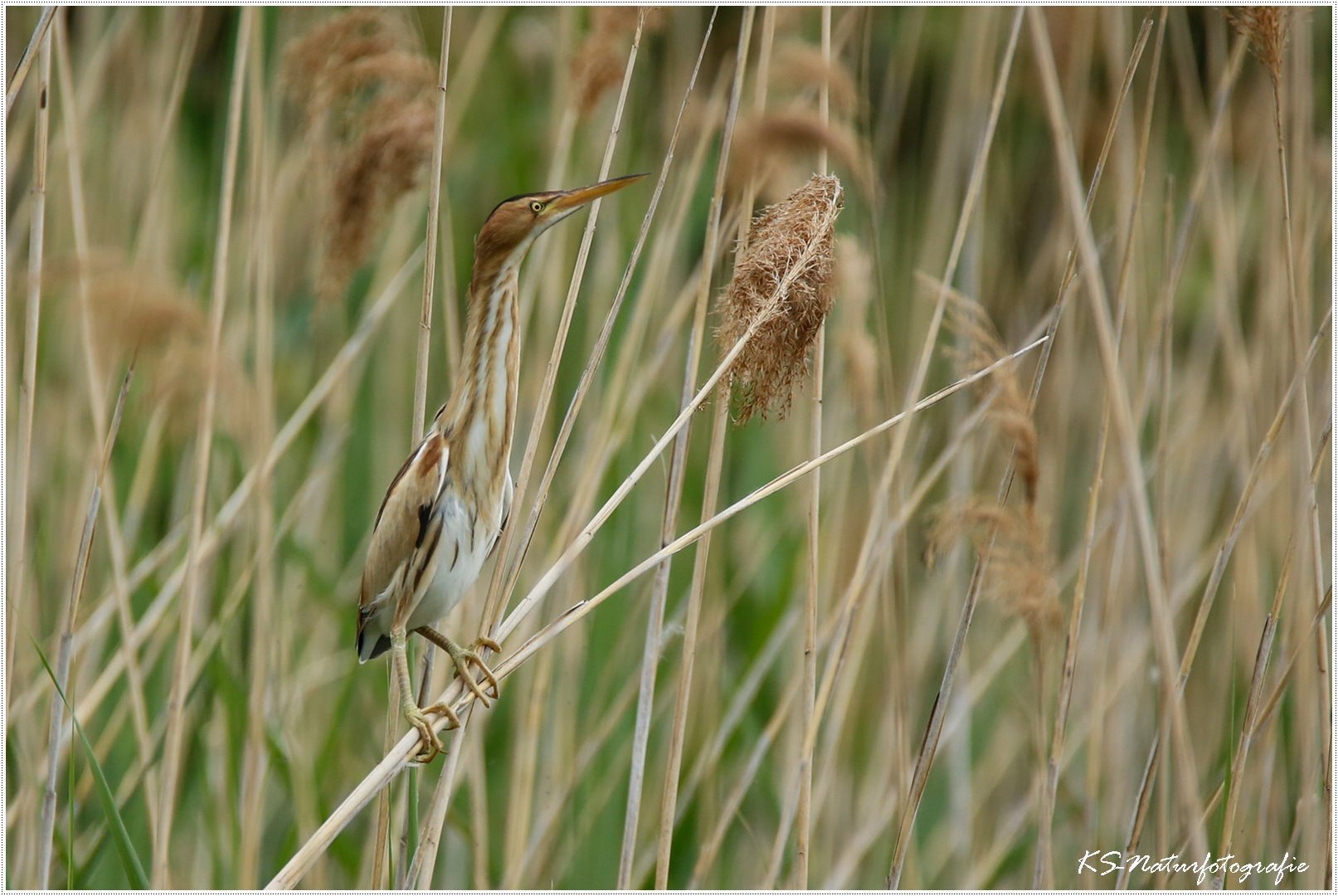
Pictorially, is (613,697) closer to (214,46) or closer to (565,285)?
(565,285)

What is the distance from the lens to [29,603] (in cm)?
206

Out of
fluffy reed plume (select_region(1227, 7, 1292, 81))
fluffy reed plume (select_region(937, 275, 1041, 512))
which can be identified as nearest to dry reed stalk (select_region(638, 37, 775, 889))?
fluffy reed plume (select_region(937, 275, 1041, 512))

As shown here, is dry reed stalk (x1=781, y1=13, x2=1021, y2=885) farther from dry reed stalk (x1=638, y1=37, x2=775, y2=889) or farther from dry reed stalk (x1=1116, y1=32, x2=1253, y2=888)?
dry reed stalk (x1=1116, y1=32, x2=1253, y2=888)

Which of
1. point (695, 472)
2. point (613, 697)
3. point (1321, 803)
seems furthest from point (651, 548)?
point (1321, 803)

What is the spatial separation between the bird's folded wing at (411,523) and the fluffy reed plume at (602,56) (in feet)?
1.83

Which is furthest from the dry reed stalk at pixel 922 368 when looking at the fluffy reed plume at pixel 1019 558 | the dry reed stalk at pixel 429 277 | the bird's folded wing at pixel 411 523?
the bird's folded wing at pixel 411 523

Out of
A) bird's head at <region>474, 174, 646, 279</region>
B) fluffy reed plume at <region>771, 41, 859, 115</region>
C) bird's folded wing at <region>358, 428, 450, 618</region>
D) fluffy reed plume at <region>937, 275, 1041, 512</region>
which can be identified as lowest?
bird's folded wing at <region>358, 428, 450, 618</region>

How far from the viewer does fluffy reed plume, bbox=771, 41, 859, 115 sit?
1491mm

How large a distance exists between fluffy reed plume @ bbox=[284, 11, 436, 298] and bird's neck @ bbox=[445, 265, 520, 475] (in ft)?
0.72

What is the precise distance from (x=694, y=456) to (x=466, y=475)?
0.67 metres

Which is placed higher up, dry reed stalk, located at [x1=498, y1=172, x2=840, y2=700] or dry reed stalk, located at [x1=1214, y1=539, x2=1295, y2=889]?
dry reed stalk, located at [x1=498, y1=172, x2=840, y2=700]

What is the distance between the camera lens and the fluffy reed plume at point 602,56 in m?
1.64

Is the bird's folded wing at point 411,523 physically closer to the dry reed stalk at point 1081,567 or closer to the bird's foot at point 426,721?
the bird's foot at point 426,721

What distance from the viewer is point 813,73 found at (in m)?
1.49
